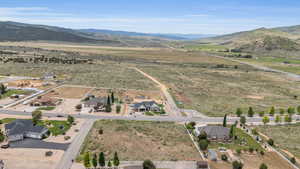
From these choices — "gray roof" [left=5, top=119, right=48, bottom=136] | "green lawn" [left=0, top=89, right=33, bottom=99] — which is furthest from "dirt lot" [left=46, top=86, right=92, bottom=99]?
Answer: "gray roof" [left=5, top=119, right=48, bottom=136]

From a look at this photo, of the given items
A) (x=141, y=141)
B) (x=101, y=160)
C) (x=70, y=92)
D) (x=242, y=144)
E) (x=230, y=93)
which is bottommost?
(x=242, y=144)

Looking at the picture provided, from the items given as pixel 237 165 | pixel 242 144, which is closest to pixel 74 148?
pixel 237 165

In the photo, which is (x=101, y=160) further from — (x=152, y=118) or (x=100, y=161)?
(x=152, y=118)

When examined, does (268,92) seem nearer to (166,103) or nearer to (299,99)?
(299,99)

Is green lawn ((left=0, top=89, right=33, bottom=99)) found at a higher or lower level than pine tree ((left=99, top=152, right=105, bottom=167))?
higher

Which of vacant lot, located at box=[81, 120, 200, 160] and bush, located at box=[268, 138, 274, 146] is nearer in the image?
vacant lot, located at box=[81, 120, 200, 160]

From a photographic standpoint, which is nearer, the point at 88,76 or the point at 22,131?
the point at 22,131

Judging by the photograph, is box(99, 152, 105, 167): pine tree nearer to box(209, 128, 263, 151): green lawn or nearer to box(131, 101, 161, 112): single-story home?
box(209, 128, 263, 151): green lawn
